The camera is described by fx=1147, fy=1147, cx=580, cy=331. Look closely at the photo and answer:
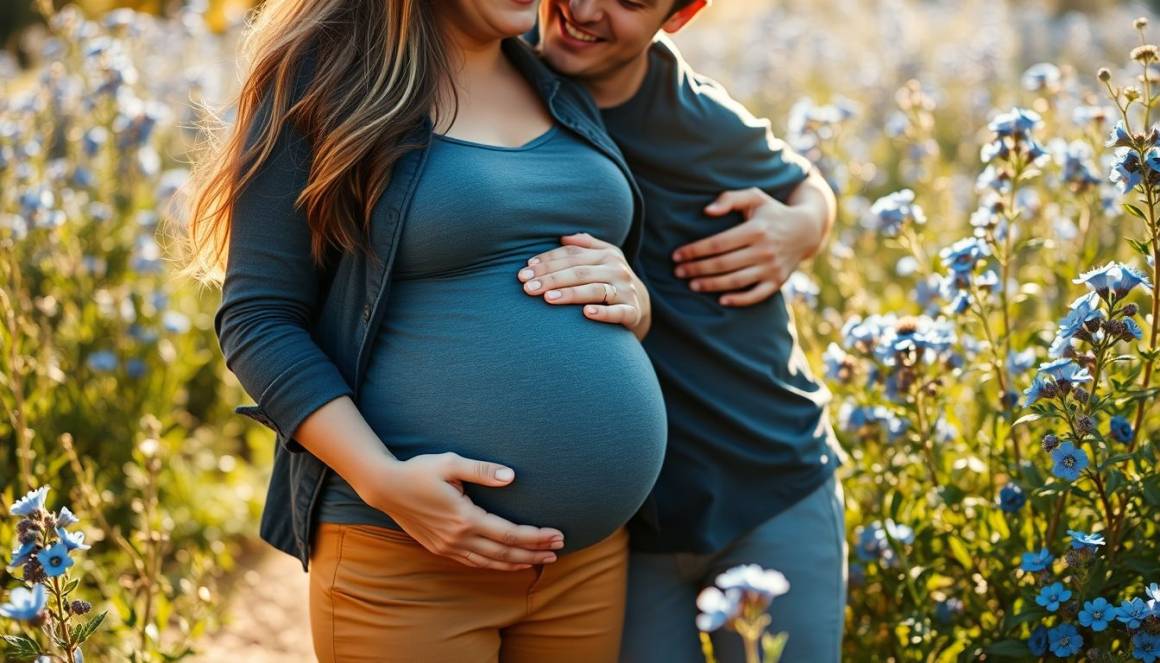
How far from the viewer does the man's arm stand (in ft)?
6.97

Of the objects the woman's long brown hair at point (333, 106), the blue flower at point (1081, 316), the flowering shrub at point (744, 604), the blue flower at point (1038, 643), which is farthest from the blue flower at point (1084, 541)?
the woman's long brown hair at point (333, 106)

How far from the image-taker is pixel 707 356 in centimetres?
211

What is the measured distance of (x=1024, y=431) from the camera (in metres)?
2.58

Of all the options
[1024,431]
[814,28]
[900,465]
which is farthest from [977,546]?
[814,28]

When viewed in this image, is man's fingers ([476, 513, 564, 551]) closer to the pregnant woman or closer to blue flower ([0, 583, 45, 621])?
the pregnant woman

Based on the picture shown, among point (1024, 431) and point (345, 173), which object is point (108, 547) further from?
point (1024, 431)

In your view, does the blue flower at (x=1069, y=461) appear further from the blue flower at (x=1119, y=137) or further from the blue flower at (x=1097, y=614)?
the blue flower at (x=1119, y=137)

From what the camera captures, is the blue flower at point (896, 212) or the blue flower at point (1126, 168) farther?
the blue flower at point (896, 212)

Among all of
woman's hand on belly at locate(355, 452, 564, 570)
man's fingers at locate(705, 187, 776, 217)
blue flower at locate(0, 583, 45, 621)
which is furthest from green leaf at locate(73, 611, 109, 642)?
man's fingers at locate(705, 187, 776, 217)

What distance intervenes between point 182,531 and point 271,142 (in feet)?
7.21

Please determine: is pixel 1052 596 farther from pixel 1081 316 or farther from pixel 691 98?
pixel 691 98

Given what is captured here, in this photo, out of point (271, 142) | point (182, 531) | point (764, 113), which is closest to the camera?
point (271, 142)

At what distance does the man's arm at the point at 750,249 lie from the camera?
2125 mm

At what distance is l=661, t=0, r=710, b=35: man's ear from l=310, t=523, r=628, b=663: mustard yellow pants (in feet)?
3.18
